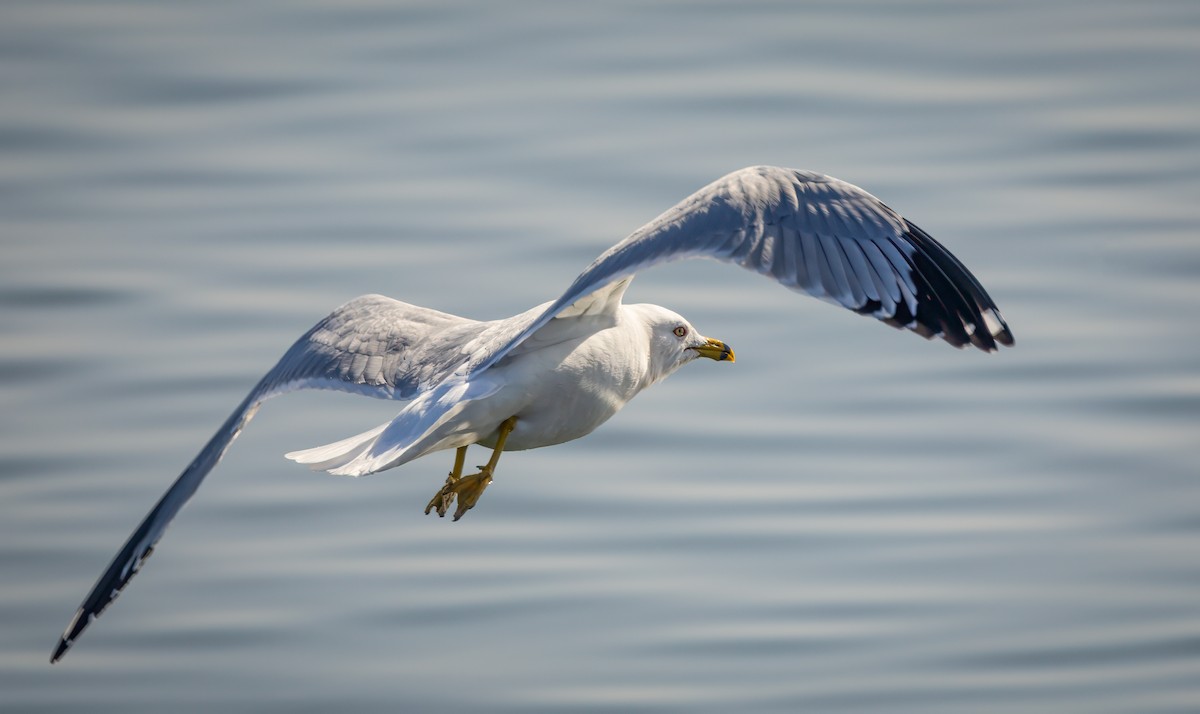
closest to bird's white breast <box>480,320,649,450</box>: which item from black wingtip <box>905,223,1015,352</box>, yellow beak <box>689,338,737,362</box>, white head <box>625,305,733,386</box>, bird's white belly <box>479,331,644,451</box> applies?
bird's white belly <box>479,331,644,451</box>

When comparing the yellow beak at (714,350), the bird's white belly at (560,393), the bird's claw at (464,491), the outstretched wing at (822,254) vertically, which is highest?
the outstretched wing at (822,254)

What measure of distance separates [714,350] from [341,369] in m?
1.72

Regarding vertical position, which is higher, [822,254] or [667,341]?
[822,254]

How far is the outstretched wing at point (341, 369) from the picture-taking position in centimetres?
882

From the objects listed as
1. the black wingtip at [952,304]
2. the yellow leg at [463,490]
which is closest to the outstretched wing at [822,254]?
the black wingtip at [952,304]

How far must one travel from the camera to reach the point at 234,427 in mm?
8898

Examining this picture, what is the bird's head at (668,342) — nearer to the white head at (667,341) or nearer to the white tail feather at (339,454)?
the white head at (667,341)

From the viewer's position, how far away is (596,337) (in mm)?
8633

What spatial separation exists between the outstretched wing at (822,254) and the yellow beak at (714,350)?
1.26m

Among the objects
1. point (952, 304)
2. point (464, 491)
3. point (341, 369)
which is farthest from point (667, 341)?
point (952, 304)

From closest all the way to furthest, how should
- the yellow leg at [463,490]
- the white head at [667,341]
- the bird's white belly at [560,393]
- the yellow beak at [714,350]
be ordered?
the bird's white belly at [560,393]
the yellow leg at [463,490]
the white head at [667,341]
the yellow beak at [714,350]

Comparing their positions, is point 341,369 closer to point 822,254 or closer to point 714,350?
point 714,350

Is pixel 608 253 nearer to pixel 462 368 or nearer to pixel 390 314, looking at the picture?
pixel 462 368

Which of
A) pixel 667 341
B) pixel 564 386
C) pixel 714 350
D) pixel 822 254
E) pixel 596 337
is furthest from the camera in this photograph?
pixel 714 350
